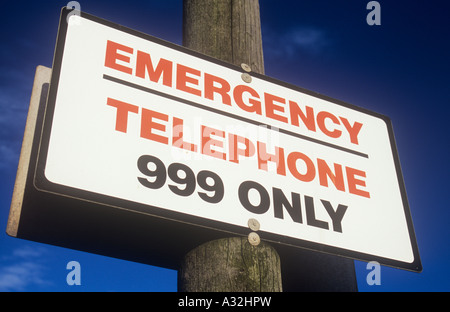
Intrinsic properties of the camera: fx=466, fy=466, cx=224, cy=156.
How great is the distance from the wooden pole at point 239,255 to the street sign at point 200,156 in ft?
0.23

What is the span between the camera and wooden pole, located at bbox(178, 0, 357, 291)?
1.52 metres

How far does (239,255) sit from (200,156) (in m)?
0.37

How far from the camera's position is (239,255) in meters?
1.55

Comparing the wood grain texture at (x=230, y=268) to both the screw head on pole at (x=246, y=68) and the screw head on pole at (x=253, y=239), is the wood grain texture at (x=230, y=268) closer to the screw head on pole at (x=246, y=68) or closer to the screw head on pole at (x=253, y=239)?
the screw head on pole at (x=253, y=239)

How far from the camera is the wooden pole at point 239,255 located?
4.99ft

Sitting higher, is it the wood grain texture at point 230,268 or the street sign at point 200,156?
the street sign at point 200,156

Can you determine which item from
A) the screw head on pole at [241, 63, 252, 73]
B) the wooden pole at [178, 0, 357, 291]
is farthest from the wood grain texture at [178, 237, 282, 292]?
the screw head on pole at [241, 63, 252, 73]

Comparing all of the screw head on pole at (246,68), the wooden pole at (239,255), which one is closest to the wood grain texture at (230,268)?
the wooden pole at (239,255)

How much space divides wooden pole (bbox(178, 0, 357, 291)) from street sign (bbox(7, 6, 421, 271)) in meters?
0.07

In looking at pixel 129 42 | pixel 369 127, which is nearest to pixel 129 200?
pixel 129 42

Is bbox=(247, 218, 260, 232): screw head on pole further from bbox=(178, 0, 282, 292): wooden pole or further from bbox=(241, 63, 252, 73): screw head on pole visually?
bbox=(241, 63, 252, 73): screw head on pole

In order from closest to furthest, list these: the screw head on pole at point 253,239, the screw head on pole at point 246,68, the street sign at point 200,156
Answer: the street sign at point 200,156 → the screw head on pole at point 253,239 → the screw head on pole at point 246,68
